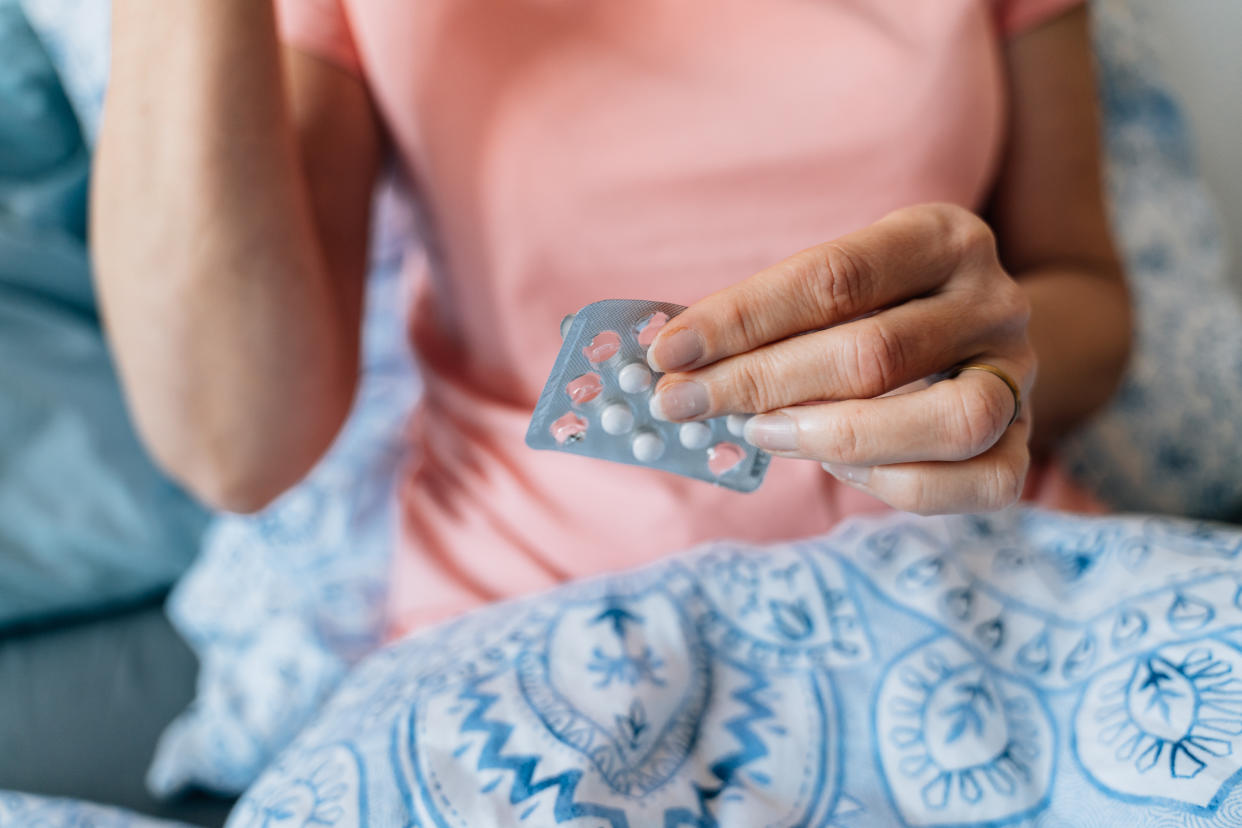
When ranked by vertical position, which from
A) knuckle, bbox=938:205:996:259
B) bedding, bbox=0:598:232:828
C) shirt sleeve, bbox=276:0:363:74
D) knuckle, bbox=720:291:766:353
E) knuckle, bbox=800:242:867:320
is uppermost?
shirt sleeve, bbox=276:0:363:74

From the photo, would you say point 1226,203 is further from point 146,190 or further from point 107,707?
point 107,707

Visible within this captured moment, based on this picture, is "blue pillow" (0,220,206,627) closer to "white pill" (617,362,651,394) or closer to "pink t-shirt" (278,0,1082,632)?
"pink t-shirt" (278,0,1082,632)

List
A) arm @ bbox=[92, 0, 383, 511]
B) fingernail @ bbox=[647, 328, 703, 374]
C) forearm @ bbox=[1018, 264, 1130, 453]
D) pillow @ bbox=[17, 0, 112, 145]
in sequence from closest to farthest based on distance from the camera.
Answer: fingernail @ bbox=[647, 328, 703, 374] < arm @ bbox=[92, 0, 383, 511] < forearm @ bbox=[1018, 264, 1130, 453] < pillow @ bbox=[17, 0, 112, 145]

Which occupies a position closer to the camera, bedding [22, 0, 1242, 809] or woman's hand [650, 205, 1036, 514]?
woman's hand [650, 205, 1036, 514]

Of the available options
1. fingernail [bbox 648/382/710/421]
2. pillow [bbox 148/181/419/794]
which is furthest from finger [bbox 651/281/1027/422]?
pillow [bbox 148/181/419/794]

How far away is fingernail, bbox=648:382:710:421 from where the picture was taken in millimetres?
343

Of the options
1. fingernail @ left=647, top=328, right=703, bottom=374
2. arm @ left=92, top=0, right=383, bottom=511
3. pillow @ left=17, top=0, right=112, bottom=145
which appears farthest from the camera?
pillow @ left=17, top=0, right=112, bottom=145

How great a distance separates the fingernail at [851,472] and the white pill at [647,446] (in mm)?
76

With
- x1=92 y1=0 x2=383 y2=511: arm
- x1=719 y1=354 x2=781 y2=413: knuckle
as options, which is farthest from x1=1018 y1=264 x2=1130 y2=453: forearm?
x1=92 y1=0 x2=383 y2=511: arm

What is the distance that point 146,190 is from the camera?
498 mm

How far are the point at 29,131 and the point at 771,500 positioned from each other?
0.74m

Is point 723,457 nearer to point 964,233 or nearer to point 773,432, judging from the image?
point 773,432

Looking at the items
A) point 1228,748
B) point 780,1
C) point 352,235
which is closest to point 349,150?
point 352,235

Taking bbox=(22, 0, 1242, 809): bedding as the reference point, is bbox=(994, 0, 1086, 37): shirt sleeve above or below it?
above
